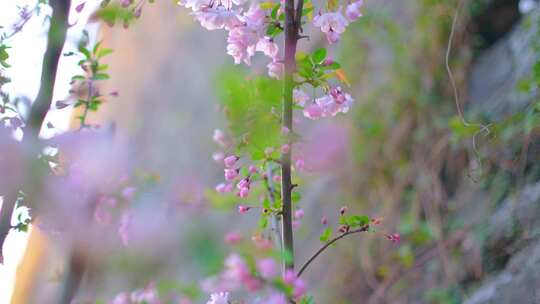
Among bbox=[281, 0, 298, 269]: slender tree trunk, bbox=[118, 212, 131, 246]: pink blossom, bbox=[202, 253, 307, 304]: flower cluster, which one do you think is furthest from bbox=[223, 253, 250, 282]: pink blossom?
bbox=[118, 212, 131, 246]: pink blossom

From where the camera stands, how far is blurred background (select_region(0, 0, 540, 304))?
4.85ft

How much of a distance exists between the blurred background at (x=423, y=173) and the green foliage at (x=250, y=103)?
0.31 metres

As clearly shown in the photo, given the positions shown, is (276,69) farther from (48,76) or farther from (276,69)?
(48,76)

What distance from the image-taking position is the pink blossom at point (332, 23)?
3.32ft

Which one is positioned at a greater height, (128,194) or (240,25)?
(240,25)

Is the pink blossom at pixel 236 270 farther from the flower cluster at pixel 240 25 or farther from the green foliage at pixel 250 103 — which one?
the flower cluster at pixel 240 25

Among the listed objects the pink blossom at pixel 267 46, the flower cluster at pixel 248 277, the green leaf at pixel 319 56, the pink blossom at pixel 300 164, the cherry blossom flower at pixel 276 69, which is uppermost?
the pink blossom at pixel 267 46

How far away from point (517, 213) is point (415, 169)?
24.8 inches

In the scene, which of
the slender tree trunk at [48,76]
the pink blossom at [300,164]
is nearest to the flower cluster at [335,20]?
the pink blossom at [300,164]

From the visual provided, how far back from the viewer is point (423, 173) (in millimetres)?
2051

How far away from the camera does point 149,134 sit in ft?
14.7

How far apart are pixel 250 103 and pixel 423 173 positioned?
1.45 m

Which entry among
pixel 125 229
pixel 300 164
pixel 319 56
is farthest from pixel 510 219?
pixel 125 229

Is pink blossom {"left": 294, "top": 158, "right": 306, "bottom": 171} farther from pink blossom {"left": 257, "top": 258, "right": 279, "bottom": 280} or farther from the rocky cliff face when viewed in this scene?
the rocky cliff face
